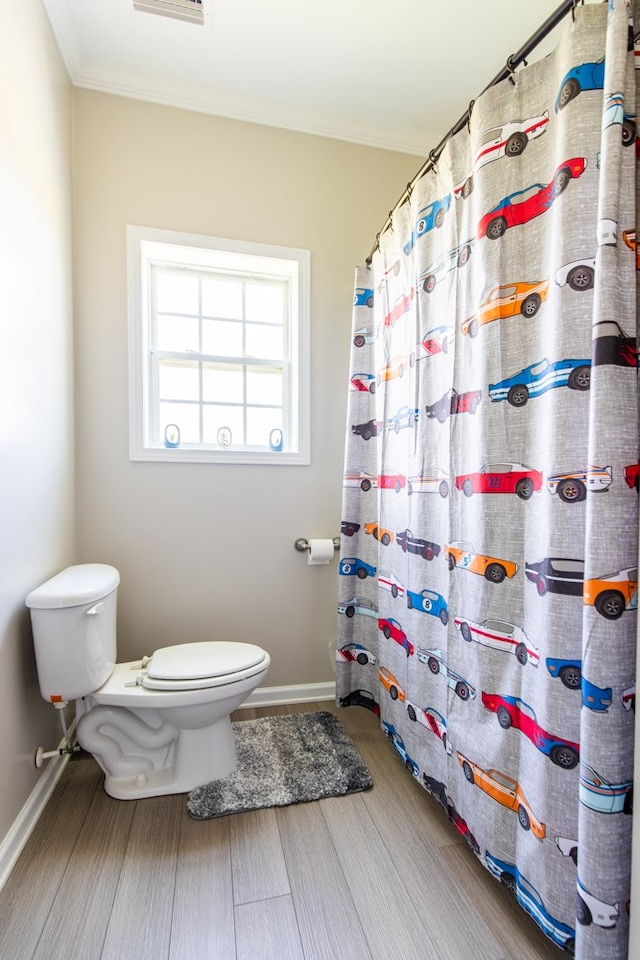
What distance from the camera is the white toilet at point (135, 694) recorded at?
1379 millimetres

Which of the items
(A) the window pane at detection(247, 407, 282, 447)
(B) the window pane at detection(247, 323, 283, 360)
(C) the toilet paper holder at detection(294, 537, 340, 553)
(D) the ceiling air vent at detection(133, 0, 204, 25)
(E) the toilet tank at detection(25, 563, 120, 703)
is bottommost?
(E) the toilet tank at detection(25, 563, 120, 703)

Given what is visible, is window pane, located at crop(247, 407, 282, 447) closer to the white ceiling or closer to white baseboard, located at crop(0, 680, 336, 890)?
white baseboard, located at crop(0, 680, 336, 890)

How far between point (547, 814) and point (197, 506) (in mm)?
1617

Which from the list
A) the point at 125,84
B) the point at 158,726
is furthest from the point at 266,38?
the point at 158,726

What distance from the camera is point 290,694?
2.13 metres

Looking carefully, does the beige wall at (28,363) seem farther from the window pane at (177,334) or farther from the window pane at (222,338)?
the window pane at (222,338)

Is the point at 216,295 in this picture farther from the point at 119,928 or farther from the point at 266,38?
Result: the point at 119,928

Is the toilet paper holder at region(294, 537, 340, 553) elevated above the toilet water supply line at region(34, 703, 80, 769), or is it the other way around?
the toilet paper holder at region(294, 537, 340, 553)

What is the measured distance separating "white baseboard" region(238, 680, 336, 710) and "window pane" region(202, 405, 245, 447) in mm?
1206

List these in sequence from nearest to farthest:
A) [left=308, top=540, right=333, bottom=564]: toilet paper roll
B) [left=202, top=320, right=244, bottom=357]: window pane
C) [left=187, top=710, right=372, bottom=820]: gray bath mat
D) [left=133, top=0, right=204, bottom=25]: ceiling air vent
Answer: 1. [left=187, top=710, right=372, bottom=820]: gray bath mat
2. [left=133, top=0, right=204, bottom=25]: ceiling air vent
3. [left=308, top=540, right=333, bottom=564]: toilet paper roll
4. [left=202, top=320, right=244, bottom=357]: window pane

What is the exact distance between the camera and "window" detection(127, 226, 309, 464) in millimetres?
1976

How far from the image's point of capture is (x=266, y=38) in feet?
5.61

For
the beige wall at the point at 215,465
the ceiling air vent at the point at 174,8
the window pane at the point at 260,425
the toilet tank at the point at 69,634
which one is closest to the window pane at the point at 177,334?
the beige wall at the point at 215,465

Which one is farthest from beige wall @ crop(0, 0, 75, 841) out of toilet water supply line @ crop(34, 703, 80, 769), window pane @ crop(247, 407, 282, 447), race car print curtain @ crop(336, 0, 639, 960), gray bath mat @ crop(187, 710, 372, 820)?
race car print curtain @ crop(336, 0, 639, 960)
